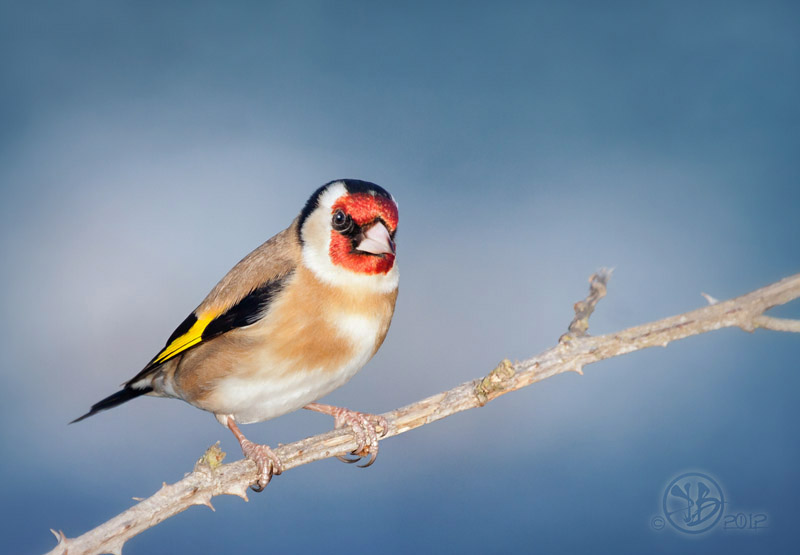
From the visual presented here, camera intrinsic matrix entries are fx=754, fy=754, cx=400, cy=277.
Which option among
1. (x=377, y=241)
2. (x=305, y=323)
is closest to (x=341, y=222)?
(x=377, y=241)

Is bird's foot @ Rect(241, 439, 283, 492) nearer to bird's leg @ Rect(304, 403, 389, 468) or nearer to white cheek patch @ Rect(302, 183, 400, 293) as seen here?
bird's leg @ Rect(304, 403, 389, 468)

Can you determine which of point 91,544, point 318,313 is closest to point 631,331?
point 318,313

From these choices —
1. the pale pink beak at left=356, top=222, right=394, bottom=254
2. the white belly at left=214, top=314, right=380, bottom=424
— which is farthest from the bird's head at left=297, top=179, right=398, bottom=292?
the white belly at left=214, top=314, right=380, bottom=424

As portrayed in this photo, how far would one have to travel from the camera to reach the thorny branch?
2.63 metres

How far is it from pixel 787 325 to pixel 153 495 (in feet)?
7.41

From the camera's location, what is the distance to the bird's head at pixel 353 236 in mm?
2850

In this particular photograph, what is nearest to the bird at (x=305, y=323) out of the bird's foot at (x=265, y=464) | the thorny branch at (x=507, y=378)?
the bird's foot at (x=265, y=464)

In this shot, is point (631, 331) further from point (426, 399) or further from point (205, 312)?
point (205, 312)

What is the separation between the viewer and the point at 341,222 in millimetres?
2918

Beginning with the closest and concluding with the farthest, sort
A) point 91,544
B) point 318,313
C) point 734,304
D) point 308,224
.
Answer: point 91,544 → point 734,304 → point 318,313 → point 308,224

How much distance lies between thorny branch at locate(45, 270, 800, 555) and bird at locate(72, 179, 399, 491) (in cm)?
13

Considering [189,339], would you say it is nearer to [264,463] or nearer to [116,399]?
[116,399]

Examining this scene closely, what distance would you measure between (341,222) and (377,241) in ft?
0.59

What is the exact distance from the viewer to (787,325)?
260 centimetres
